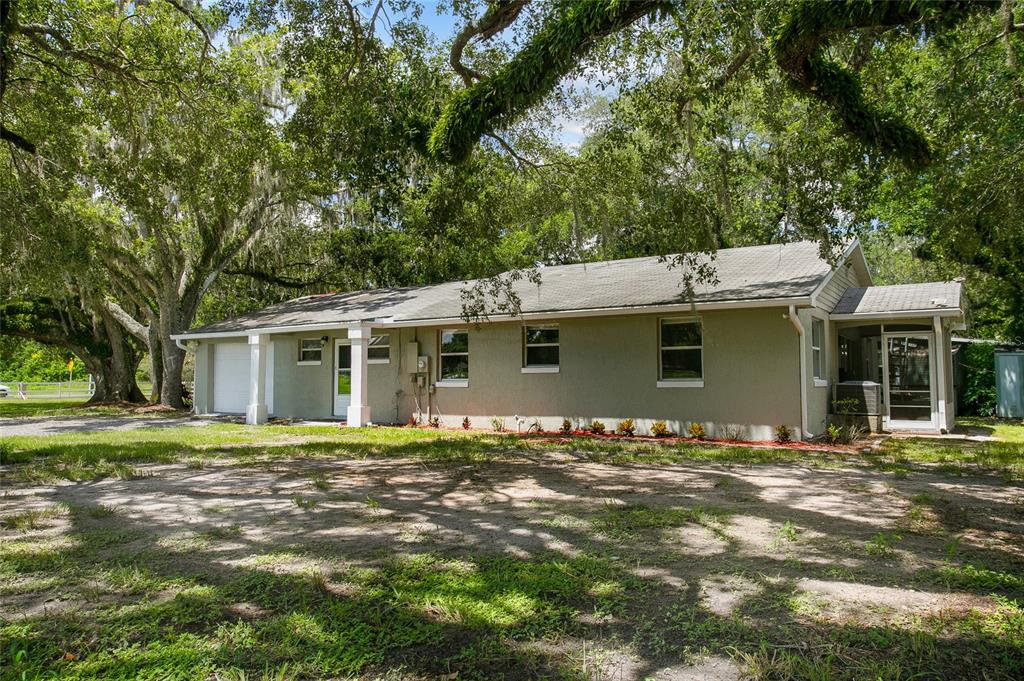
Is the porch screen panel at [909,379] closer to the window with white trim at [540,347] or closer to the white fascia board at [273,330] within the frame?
the window with white trim at [540,347]

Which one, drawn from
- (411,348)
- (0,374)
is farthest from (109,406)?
(0,374)

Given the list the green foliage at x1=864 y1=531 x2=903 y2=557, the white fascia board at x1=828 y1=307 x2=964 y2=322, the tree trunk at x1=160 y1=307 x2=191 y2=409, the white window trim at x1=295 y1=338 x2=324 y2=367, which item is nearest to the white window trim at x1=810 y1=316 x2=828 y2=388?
the white fascia board at x1=828 y1=307 x2=964 y2=322

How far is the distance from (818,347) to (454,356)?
793 cm

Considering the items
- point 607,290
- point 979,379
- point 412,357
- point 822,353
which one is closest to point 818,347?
point 822,353

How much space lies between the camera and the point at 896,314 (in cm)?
1291

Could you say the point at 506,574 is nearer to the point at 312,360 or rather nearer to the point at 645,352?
the point at 645,352

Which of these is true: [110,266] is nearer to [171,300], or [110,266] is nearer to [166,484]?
[171,300]

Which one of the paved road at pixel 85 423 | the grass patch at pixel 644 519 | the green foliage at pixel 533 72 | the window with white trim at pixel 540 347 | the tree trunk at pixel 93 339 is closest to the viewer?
the grass patch at pixel 644 519

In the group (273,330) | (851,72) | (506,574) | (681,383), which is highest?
(851,72)

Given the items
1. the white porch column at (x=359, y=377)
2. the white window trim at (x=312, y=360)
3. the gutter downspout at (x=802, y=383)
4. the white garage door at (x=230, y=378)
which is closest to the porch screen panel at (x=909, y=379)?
the gutter downspout at (x=802, y=383)

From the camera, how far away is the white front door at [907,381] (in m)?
14.3

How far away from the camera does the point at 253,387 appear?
17.1m

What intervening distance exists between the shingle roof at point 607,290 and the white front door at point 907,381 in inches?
126

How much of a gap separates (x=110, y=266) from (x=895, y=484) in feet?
71.7
